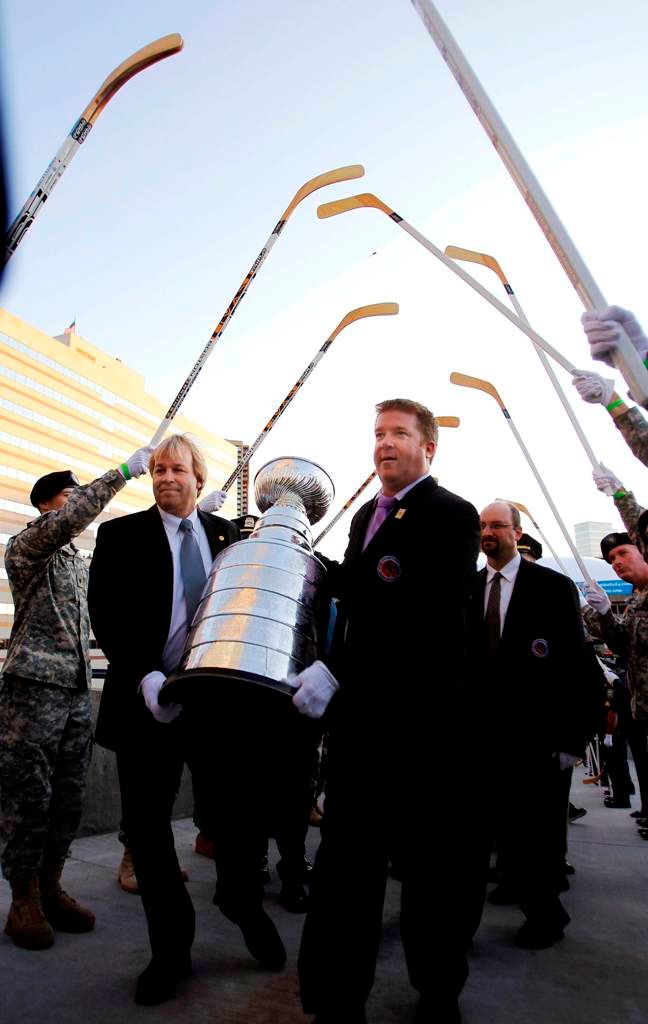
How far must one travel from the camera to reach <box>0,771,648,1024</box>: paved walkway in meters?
2.29

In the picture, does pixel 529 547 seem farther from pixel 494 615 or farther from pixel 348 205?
pixel 348 205

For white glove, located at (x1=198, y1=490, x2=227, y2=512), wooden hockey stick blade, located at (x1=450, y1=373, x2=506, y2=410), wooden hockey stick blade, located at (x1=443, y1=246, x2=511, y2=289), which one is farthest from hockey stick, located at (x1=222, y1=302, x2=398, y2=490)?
white glove, located at (x1=198, y1=490, x2=227, y2=512)

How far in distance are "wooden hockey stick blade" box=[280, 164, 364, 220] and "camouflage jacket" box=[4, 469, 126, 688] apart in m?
3.45

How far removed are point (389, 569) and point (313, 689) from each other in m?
0.51

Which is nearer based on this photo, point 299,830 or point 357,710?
point 357,710

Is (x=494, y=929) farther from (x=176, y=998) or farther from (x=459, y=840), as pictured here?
(x=176, y=998)

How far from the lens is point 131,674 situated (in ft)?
8.52

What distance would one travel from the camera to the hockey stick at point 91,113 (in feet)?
9.96

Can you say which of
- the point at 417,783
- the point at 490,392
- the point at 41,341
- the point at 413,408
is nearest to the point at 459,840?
the point at 417,783

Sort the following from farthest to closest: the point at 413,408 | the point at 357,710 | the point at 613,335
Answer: the point at 413,408 → the point at 357,710 → the point at 613,335

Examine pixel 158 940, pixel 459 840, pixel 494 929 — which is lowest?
pixel 494 929

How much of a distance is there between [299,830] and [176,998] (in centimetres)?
153

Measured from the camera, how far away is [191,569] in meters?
2.92

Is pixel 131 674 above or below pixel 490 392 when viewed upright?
below
